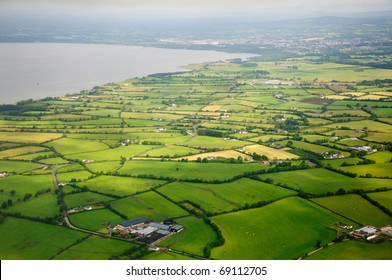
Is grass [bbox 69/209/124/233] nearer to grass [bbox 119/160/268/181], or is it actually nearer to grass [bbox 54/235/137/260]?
grass [bbox 54/235/137/260]

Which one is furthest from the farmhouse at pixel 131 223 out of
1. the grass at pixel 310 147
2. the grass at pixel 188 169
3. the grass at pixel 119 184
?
the grass at pixel 310 147

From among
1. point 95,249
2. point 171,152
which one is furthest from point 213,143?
point 95,249

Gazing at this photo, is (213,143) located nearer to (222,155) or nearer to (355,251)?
(222,155)

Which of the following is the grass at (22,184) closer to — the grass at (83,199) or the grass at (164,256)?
the grass at (83,199)

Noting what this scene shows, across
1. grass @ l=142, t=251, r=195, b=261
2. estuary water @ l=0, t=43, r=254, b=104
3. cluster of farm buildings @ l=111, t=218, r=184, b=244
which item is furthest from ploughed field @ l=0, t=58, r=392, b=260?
estuary water @ l=0, t=43, r=254, b=104

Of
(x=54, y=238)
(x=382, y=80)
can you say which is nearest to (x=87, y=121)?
(x=54, y=238)

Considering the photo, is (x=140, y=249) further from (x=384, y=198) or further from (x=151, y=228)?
(x=384, y=198)
